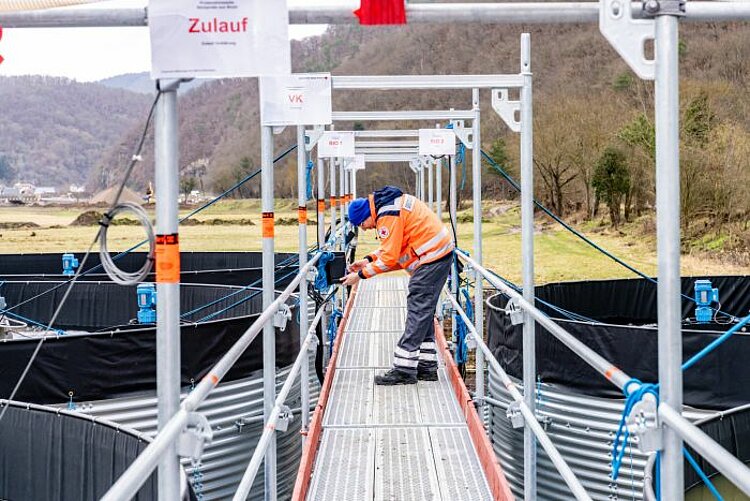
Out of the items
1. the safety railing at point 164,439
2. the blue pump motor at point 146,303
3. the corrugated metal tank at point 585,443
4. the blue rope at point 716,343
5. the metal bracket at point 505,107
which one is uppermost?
the metal bracket at point 505,107

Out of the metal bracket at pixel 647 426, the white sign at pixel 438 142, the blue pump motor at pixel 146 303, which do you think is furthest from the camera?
the white sign at pixel 438 142

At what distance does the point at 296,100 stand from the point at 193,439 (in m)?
3.11

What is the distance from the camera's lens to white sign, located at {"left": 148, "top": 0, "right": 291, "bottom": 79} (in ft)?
8.57

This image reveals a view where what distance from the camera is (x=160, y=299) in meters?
2.55

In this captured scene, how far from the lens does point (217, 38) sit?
264 cm

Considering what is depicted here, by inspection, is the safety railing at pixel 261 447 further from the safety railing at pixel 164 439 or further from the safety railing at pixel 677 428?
the safety railing at pixel 677 428

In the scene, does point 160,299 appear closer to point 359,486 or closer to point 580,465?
point 359,486

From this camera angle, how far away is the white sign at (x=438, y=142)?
9164 mm

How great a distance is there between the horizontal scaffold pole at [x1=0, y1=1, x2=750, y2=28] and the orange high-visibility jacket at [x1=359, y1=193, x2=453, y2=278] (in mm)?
3818

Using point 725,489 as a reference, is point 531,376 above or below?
above

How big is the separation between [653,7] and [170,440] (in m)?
1.88

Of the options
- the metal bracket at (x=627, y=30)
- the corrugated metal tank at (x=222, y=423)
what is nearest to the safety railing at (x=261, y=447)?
the corrugated metal tank at (x=222, y=423)

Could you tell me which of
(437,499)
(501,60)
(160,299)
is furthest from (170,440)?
(501,60)

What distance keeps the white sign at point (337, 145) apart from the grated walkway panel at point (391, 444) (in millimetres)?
3097
